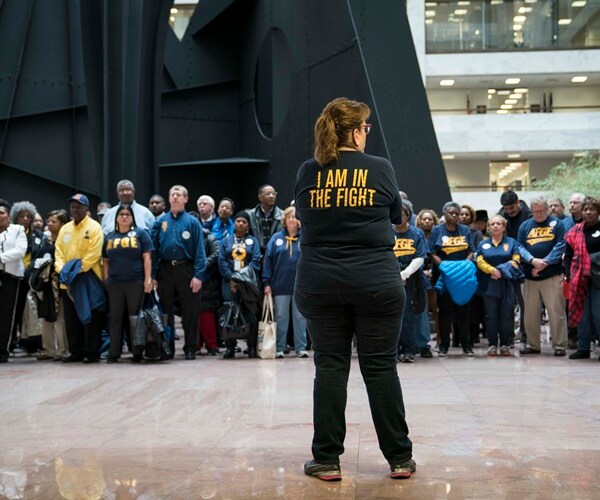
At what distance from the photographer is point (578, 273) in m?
11.2

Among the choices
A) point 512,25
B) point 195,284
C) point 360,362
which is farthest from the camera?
A: point 512,25

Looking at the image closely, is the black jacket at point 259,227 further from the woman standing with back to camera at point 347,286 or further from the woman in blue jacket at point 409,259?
the woman standing with back to camera at point 347,286

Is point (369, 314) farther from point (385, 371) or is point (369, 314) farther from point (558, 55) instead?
point (558, 55)

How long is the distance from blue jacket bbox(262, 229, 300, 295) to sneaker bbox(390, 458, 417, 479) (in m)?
6.82

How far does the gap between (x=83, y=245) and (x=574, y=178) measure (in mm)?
36775

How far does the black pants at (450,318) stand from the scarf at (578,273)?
4.08 feet

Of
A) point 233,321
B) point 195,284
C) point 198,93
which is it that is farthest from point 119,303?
point 198,93

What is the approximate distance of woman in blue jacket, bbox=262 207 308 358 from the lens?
11781mm

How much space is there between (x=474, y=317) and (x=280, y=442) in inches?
292

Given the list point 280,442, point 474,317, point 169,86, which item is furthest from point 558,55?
point 280,442

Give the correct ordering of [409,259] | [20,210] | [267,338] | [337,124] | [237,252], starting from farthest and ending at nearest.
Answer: [20,210]
[237,252]
[267,338]
[409,259]
[337,124]

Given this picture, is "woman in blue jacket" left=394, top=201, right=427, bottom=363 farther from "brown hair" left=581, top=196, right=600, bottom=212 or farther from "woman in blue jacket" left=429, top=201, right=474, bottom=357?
"brown hair" left=581, top=196, right=600, bottom=212

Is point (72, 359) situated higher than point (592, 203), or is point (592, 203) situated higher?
point (592, 203)

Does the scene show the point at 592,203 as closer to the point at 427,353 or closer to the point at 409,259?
the point at 409,259
